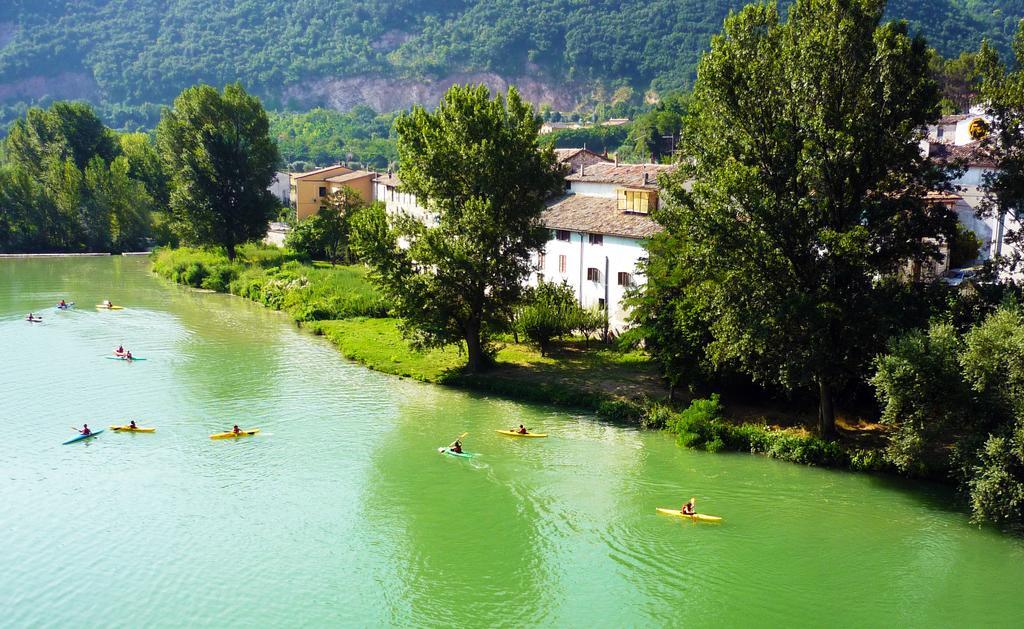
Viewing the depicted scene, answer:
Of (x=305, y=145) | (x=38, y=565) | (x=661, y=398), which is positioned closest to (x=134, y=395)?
(x=38, y=565)

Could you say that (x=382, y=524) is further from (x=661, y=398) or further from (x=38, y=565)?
(x=661, y=398)

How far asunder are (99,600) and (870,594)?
71.4 feet

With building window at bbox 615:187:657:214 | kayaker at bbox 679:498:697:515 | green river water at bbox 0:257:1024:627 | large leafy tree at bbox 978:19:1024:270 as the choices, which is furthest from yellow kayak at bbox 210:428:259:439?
large leafy tree at bbox 978:19:1024:270

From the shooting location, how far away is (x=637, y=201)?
50.8m

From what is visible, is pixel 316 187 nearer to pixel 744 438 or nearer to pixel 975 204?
pixel 975 204

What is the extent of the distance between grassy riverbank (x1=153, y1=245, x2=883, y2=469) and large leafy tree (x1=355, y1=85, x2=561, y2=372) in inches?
107

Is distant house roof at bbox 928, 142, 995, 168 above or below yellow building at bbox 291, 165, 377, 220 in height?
below

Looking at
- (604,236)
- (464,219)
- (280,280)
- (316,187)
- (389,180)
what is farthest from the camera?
(316,187)

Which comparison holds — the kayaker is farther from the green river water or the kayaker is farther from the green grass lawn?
the green grass lawn

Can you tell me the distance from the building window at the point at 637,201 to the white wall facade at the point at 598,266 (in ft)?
8.57

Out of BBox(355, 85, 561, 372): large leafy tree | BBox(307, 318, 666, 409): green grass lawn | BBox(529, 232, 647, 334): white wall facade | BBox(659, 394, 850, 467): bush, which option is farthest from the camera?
BBox(529, 232, 647, 334): white wall facade

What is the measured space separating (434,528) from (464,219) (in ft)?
59.2

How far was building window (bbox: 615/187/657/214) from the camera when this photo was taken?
164 ft

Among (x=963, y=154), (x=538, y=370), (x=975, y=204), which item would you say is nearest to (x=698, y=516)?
(x=538, y=370)
